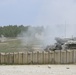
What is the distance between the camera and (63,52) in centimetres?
2355

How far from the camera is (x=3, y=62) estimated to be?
2314cm

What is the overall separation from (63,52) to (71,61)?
0.82 m
